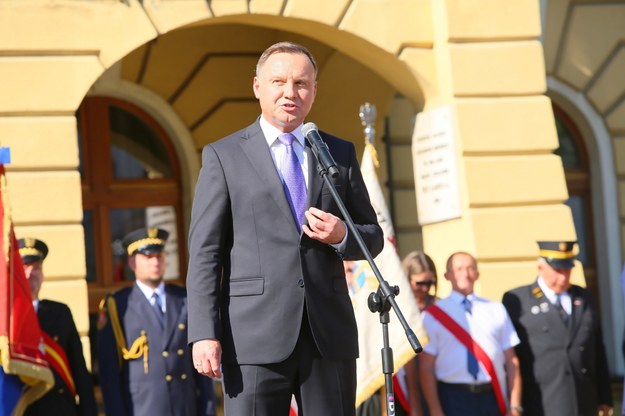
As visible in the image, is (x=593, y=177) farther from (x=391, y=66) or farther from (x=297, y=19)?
(x=297, y=19)

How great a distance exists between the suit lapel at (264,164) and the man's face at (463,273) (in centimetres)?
357

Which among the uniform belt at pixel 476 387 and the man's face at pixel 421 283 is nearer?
the uniform belt at pixel 476 387

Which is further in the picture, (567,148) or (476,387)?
(567,148)

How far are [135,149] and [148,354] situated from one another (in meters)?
4.31

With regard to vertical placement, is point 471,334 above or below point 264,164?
below

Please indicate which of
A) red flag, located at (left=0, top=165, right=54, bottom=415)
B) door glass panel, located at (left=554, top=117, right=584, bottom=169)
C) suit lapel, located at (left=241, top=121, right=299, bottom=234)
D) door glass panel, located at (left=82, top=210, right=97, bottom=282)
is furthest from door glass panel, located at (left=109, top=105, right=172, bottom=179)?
suit lapel, located at (left=241, top=121, right=299, bottom=234)

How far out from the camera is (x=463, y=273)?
7.80m

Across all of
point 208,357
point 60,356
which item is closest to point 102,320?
point 60,356

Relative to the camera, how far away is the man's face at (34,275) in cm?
729

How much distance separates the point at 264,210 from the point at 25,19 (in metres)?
4.57

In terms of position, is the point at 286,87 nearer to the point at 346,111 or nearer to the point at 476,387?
the point at 476,387

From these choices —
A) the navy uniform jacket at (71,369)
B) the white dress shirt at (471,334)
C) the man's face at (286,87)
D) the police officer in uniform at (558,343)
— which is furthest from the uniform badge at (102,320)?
the man's face at (286,87)

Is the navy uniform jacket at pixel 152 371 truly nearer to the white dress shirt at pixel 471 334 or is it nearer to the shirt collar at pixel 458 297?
the white dress shirt at pixel 471 334

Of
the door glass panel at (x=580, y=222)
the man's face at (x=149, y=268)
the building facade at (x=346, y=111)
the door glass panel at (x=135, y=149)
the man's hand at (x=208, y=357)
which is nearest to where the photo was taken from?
the man's hand at (x=208, y=357)
